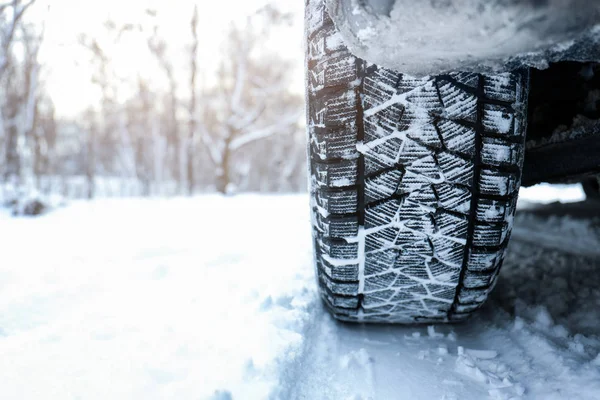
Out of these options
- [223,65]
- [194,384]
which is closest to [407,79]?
[194,384]

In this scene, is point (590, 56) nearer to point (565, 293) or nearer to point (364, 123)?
point (364, 123)

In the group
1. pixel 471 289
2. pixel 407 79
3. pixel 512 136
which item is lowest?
pixel 471 289

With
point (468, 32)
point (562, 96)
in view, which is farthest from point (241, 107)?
point (468, 32)

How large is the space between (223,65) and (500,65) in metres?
11.7

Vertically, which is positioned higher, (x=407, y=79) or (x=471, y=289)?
(x=407, y=79)

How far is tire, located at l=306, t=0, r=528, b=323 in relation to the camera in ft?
2.27

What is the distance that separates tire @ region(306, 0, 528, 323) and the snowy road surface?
0.18 metres

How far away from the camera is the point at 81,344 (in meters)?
0.79

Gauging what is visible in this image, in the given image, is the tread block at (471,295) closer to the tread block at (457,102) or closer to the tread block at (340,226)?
the tread block at (340,226)

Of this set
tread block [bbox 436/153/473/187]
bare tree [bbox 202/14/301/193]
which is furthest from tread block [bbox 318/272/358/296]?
bare tree [bbox 202/14/301/193]

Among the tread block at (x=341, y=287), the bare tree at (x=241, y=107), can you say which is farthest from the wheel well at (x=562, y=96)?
the bare tree at (x=241, y=107)

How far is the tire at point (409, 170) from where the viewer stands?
27.3 inches

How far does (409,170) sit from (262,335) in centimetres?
51

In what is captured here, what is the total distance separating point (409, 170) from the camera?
731 mm
